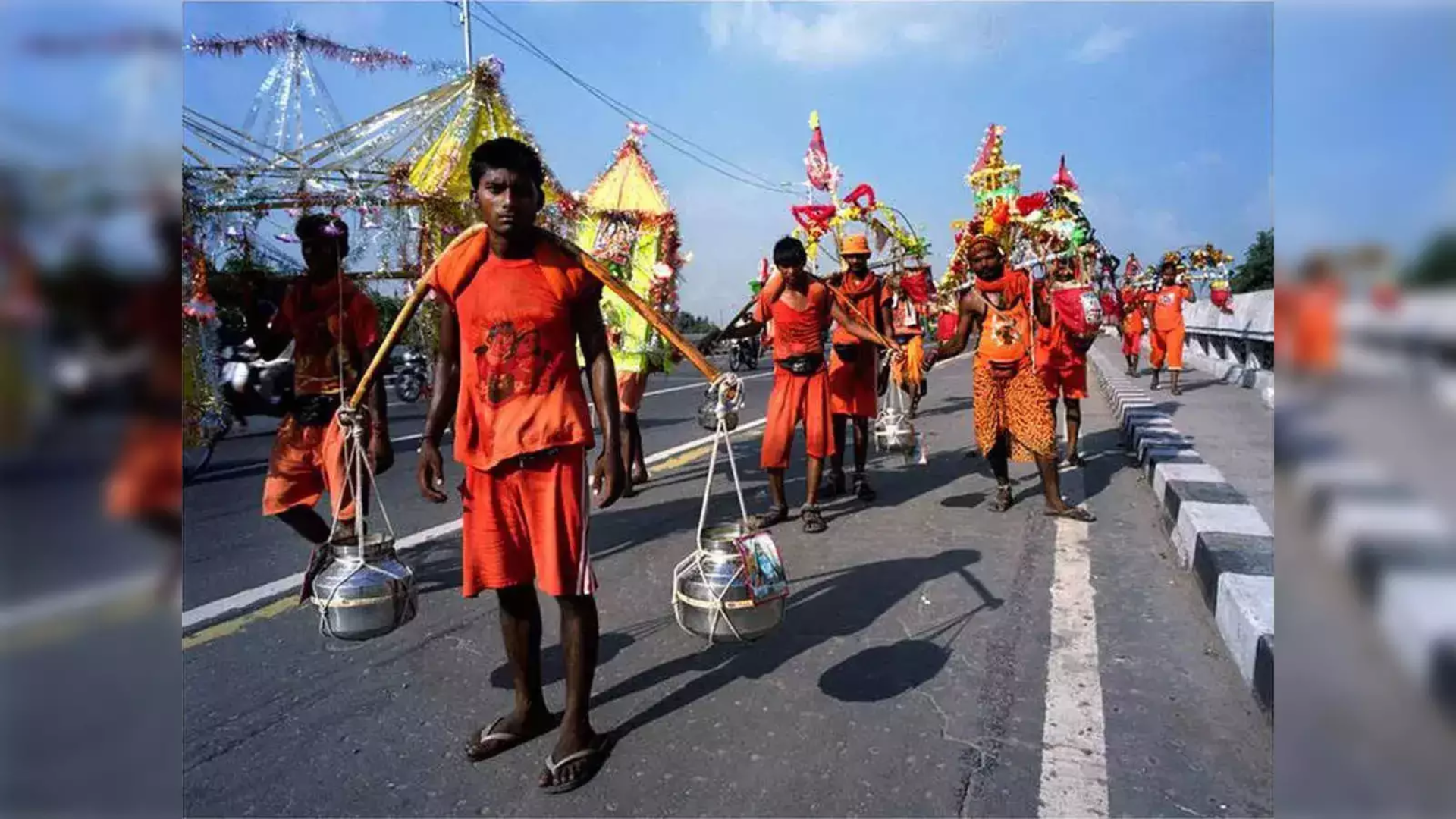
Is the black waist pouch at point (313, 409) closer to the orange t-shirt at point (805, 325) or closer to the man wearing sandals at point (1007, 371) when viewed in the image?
the orange t-shirt at point (805, 325)

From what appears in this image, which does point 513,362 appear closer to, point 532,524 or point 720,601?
point 532,524

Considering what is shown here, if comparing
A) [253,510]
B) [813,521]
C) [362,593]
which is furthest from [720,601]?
[253,510]

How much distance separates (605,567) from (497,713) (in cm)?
181

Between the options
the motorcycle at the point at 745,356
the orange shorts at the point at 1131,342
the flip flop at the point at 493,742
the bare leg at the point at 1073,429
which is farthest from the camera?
the motorcycle at the point at 745,356

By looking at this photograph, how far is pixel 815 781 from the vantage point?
8.55 feet

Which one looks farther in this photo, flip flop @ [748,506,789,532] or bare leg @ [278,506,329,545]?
flip flop @ [748,506,789,532]

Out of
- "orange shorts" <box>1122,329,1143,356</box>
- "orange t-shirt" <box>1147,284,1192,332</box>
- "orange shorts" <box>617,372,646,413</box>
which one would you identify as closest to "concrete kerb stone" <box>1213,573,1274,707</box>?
"orange shorts" <box>617,372,646,413</box>

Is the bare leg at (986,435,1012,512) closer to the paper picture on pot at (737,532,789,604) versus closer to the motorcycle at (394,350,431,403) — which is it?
the paper picture on pot at (737,532,789,604)

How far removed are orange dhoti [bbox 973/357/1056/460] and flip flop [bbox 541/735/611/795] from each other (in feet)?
12.8

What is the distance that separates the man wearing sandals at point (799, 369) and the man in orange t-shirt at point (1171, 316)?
8913mm

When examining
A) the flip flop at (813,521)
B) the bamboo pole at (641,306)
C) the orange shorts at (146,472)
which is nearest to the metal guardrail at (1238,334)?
the flip flop at (813,521)

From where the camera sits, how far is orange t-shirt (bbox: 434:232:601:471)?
2.68 metres

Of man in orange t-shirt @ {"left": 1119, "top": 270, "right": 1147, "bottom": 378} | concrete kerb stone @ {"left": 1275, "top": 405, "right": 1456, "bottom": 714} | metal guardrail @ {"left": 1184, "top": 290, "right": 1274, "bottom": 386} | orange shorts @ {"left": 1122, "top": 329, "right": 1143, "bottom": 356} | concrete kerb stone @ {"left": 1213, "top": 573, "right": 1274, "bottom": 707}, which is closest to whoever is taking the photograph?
concrete kerb stone @ {"left": 1275, "top": 405, "right": 1456, "bottom": 714}

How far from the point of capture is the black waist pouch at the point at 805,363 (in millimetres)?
5793
